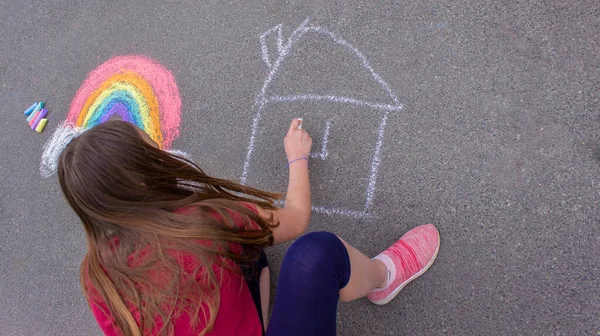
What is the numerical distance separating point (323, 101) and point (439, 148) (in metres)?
0.66

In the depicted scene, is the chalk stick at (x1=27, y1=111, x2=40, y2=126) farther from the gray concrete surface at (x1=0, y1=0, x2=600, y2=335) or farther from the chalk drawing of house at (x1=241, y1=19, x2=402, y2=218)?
the chalk drawing of house at (x1=241, y1=19, x2=402, y2=218)

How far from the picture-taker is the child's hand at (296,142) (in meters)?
1.91

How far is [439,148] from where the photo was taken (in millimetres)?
1830

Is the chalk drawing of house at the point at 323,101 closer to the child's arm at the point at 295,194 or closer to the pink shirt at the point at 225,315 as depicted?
the child's arm at the point at 295,194

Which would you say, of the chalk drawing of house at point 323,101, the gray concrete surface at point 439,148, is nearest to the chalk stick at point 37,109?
the gray concrete surface at point 439,148

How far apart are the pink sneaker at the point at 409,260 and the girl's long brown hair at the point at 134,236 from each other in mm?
889

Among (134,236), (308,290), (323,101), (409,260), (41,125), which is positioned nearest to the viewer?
(134,236)

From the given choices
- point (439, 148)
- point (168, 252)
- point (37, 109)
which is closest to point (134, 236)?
point (168, 252)

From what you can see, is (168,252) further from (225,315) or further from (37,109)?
(37,109)

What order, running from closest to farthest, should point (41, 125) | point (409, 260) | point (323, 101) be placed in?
point (409, 260) → point (323, 101) → point (41, 125)

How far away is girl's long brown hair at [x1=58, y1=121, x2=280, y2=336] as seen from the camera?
3.62ft

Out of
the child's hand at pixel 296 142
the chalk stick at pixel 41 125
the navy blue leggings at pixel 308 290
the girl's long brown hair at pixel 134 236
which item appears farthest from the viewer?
the chalk stick at pixel 41 125

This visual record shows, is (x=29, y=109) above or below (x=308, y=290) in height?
above

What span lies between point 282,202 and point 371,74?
0.84 m
